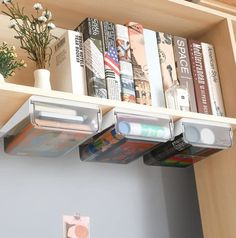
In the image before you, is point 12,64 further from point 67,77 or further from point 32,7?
point 32,7

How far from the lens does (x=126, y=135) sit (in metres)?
1.40

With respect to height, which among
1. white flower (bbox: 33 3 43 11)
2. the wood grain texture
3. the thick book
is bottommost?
the thick book

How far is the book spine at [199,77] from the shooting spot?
5.38 feet

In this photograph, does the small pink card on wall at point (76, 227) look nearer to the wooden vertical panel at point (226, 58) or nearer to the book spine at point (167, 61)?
the book spine at point (167, 61)

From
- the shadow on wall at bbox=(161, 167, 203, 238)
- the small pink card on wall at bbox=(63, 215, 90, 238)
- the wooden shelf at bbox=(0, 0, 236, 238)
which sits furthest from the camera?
the shadow on wall at bbox=(161, 167, 203, 238)

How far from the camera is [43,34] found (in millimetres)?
1454

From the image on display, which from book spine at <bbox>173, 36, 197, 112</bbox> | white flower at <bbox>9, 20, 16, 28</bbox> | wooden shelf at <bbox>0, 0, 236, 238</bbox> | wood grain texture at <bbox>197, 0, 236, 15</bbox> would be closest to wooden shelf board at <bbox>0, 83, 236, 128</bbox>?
wooden shelf at <bbox>0, 0, 236, 238</bbox>

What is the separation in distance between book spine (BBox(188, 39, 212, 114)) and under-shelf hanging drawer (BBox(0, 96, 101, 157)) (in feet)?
1.43

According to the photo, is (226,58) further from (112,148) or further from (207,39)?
(112,148)

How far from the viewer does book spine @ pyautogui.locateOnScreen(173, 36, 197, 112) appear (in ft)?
5.36

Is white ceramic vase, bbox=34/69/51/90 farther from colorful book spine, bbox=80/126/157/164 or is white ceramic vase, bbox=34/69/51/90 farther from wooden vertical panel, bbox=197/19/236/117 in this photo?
wooden vertical panel, bbox=197/19/236/117

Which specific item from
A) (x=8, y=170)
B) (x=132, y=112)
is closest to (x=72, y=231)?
(x=8, y=170)

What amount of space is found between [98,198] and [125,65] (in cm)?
45

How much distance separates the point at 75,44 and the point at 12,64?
208 millimetres
